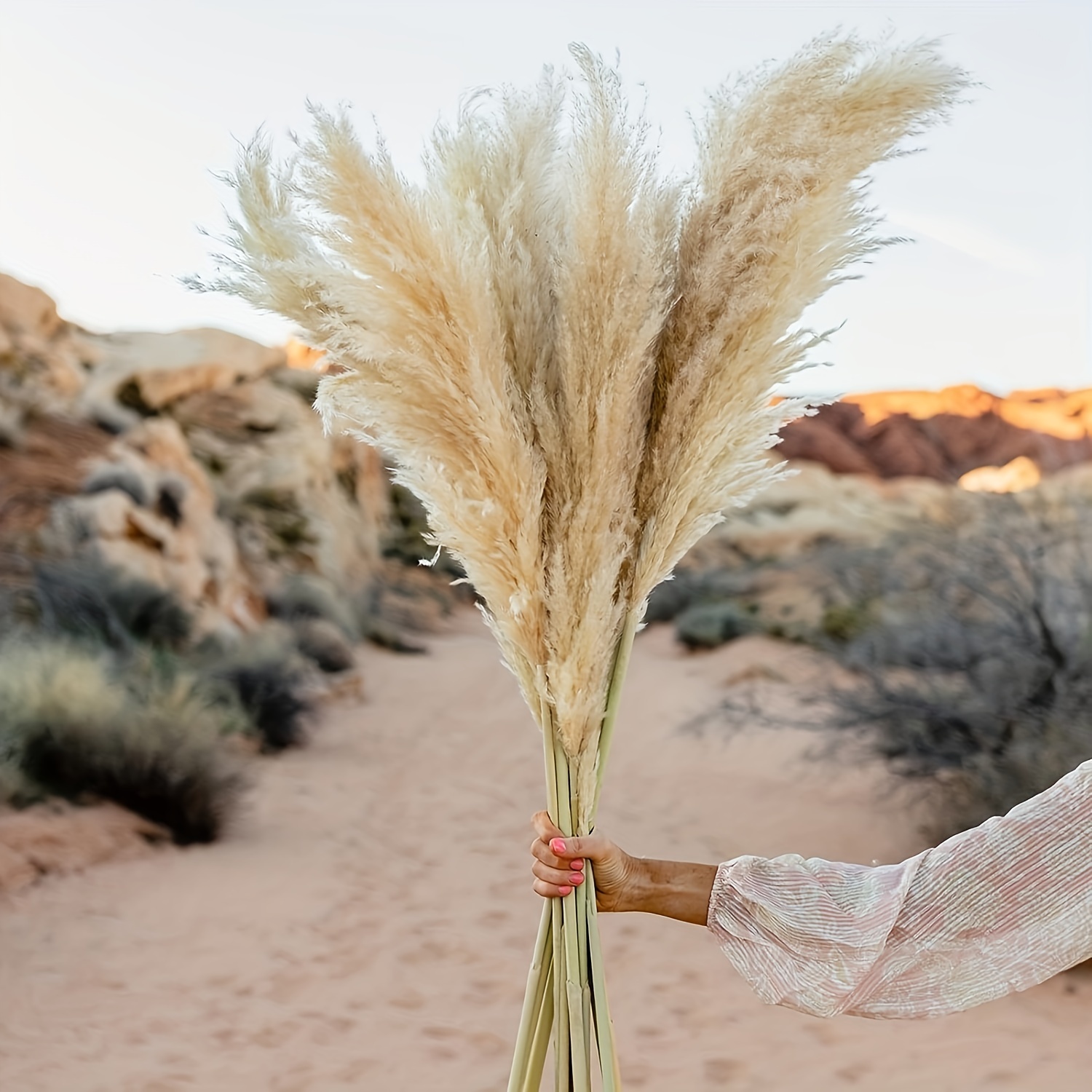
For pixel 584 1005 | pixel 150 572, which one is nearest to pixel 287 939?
pixel 584 1005

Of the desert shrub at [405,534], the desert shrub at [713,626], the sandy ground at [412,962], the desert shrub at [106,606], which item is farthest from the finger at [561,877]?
the desert shrub at [405,534]

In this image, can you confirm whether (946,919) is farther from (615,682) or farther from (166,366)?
(166,366)

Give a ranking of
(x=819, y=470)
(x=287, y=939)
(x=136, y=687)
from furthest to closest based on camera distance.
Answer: (x=819, y=470) → (x=136, y=687) → (x=287, y=939)

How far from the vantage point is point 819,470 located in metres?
23.6

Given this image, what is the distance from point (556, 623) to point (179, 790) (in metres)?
4.27

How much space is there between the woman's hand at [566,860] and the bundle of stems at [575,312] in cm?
2

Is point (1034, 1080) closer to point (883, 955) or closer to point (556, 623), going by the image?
point (883, 955)

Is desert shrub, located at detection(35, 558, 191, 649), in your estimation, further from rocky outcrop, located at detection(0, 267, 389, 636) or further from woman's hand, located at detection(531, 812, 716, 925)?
woman's hand, located at detection(531, 812, 716, 925)

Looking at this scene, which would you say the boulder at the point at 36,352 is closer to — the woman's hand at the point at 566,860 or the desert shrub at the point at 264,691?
the desert shrub at the point at 264,691

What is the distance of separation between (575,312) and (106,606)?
20.2 feet

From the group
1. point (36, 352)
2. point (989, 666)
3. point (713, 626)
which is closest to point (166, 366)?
point (36, 352)

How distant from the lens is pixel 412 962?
3.85m

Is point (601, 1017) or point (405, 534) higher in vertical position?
point (405, 534)

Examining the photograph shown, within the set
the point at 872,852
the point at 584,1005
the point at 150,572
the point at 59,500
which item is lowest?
the point at 872,852
